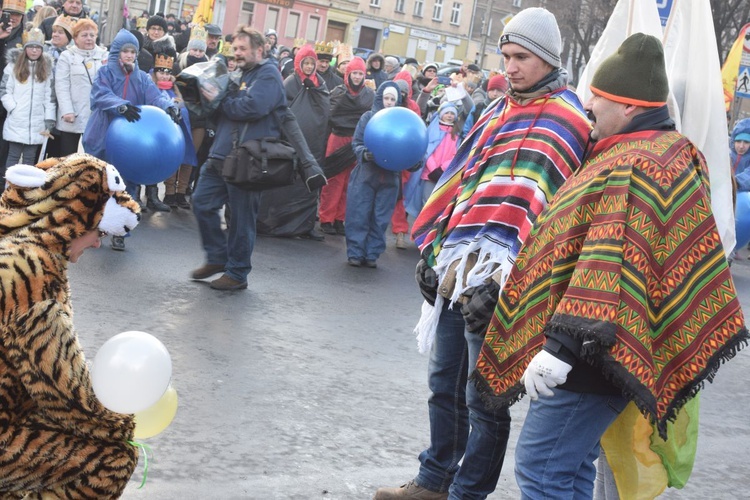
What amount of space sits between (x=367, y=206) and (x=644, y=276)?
7.44 meters

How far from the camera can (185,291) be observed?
7.98m

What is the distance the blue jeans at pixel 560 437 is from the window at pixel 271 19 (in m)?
62.1

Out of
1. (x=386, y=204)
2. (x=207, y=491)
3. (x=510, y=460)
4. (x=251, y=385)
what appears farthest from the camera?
(x=386, y=204)

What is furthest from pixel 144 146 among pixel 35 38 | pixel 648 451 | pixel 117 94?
pixel 648 451

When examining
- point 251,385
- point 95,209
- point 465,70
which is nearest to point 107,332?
point 251,385

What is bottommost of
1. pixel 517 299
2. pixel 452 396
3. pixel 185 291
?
pixel 185 291

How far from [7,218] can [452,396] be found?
201 centimetres

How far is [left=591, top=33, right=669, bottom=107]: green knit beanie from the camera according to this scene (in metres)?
3.47

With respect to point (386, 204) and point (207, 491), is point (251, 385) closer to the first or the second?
point (207, 491)

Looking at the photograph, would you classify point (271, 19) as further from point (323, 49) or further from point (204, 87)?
point (204, 87)

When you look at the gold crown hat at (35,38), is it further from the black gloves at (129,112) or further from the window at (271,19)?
the window at (271,19)

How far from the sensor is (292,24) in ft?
216

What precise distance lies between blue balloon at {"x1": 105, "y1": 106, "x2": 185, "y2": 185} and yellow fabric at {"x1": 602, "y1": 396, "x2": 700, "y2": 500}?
5572mm

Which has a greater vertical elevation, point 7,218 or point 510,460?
point 7,218
